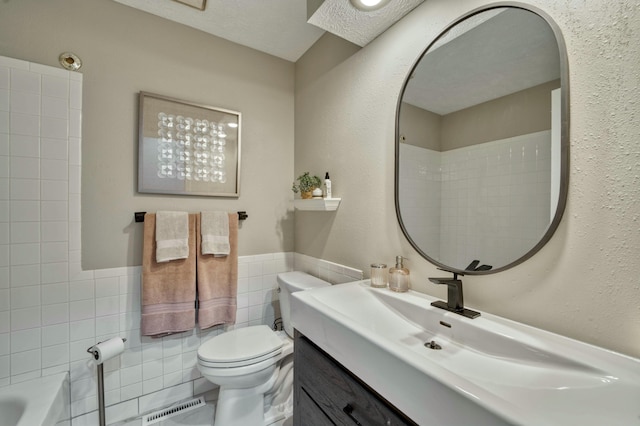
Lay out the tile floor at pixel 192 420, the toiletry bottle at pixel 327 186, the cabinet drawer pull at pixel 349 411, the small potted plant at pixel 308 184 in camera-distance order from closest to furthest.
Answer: the cabinet drawer pull at pixel 349 411 < the tile floor at pixel 192 420 < the toiletry bottle at pixel 327 186 < the small potted plant at pixel 308 184

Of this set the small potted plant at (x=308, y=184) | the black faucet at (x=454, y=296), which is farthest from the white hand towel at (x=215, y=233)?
the black faucet at (x=454, y=296)

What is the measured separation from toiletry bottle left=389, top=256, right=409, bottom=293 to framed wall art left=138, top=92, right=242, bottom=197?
1.21 m

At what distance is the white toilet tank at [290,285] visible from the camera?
164 centimetres

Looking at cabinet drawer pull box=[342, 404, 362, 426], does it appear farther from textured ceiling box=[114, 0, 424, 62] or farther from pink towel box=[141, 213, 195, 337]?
textured ceiling box=[114, 0, 424, 62]

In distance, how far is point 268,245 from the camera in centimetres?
203

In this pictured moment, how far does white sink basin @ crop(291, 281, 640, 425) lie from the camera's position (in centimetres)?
49

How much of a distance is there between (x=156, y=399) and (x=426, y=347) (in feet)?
5.57

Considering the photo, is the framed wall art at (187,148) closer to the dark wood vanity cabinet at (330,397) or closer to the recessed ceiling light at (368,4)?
the recessed ceiling light at (368,4)

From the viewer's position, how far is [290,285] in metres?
1.66

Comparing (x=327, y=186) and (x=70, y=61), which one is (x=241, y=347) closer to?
(x=327, y=186)

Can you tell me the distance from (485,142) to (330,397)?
106cm

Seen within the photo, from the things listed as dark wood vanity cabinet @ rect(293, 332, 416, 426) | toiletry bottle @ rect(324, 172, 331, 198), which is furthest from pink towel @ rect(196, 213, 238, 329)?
dark wood vanity cabinet @ rect(293, 332, 416, 426)

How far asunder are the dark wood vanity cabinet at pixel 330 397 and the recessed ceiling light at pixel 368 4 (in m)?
1.44

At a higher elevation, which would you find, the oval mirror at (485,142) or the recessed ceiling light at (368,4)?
the recessed ceiling light at (368,4)
